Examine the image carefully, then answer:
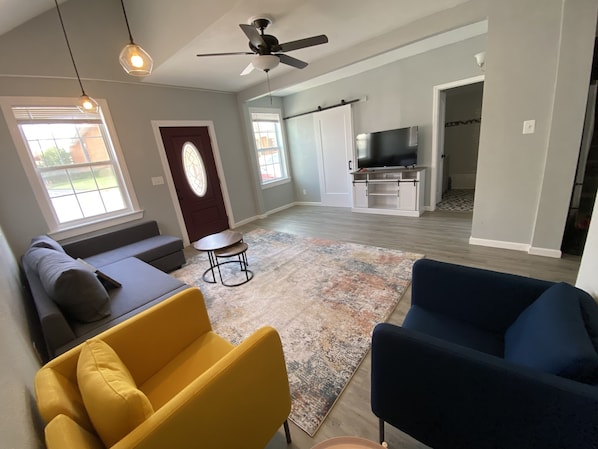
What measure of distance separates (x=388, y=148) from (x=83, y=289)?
4825 millimetres

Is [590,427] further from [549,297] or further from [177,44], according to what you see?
[177,44]

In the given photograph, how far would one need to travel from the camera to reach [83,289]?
5.57 feet

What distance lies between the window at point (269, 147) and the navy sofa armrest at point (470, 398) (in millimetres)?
5131

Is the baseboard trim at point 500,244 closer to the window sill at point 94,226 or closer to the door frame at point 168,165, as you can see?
the door frame at point 168,165

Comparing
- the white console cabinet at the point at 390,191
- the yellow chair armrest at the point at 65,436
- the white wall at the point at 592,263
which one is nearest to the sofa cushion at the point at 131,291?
the yellow chair armrest at the point at 65,436

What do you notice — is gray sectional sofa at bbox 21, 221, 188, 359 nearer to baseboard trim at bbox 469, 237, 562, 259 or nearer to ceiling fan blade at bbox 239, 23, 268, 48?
ceiling fan blade at bbox 239, 23, 268, 48

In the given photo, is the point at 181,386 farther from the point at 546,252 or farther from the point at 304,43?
the point at 546,252

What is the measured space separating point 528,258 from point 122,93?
5642mm

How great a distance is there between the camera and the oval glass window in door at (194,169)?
14.3 ft

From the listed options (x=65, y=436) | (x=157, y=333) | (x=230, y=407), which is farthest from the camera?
(x=157, y=333)

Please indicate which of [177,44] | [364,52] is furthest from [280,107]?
[177,44]

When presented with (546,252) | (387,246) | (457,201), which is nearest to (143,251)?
(387,246)

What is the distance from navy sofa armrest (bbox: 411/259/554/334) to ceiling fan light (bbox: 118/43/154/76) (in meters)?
2.31

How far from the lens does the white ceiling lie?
2354 millimetres
